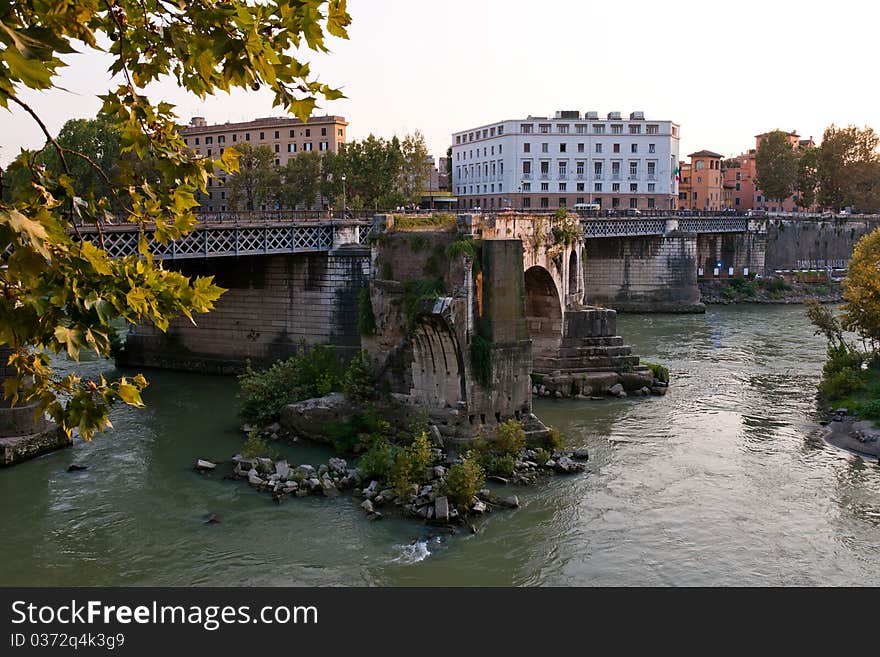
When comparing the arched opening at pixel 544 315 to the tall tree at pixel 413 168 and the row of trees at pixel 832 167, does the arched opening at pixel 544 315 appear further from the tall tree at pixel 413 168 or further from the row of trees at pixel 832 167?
the row of trees at pixel 832 167

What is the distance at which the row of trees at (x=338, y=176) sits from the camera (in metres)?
58.0

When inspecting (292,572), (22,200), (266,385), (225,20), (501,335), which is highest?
(225,20)

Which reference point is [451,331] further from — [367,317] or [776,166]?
[776,166]

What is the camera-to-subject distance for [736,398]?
92.2ft

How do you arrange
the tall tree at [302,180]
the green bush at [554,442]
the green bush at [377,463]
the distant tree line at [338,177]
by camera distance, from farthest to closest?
the tall tree at [302,180], the distant tree line at [338,177], the green bush at [554,442], the green bush at [377,463]

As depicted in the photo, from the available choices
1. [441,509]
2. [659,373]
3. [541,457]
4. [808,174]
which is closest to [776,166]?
[808,174]

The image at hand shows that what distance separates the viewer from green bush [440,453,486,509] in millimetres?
17469

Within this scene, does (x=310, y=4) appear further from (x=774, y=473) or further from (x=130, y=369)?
(x=130, y=369)

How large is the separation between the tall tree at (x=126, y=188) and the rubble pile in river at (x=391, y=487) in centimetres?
1250

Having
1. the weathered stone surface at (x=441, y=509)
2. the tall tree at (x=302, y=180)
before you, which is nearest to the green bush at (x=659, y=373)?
the weathered stone surface at (x=441, y=509)

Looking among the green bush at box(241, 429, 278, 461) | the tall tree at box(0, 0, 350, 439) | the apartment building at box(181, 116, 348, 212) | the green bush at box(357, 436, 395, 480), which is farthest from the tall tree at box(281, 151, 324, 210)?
the tall tree at box(0, 0, 350, 439)

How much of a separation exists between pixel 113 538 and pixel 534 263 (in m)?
15.0

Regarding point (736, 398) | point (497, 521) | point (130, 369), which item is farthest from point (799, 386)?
point (130, 369)

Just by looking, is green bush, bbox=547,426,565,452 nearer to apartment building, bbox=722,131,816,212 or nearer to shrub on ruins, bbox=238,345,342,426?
shrub on ruins, bbox=238,345,342,426
